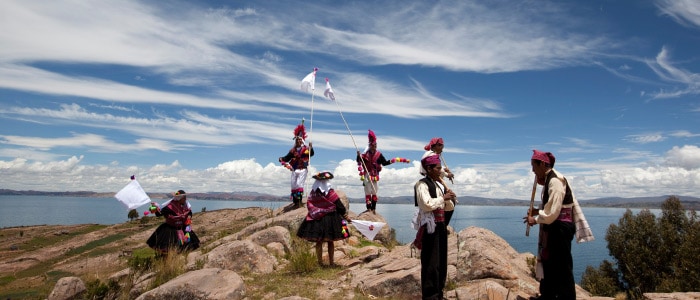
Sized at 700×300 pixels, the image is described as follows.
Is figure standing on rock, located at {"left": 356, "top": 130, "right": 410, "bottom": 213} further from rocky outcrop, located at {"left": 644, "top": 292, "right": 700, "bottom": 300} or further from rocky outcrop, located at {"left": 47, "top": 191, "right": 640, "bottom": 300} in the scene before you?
rocky outcrop, located at {"left": 644, "top": 292, "right": 700, "bottom": 300}

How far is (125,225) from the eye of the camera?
2931cm

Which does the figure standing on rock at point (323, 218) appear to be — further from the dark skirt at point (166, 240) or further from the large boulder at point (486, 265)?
the dark skirt at point (166, 240)

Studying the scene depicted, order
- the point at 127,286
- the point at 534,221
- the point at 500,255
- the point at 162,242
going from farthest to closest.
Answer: the point at 162,242, the point at 127,286, the point at 500,255, the point at 534,221

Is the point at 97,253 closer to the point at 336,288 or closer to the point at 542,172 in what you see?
the point at 336,288

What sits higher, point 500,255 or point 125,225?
point 500,255

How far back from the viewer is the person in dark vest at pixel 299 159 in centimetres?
1560

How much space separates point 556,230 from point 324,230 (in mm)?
5634

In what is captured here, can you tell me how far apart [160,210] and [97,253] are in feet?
40.0

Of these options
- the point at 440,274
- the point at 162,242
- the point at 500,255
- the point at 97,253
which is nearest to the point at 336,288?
the point at 440,274

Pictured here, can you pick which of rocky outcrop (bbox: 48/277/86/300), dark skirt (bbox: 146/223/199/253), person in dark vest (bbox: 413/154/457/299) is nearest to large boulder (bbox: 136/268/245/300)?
dark skirt (bbox: 146/223/199/253)

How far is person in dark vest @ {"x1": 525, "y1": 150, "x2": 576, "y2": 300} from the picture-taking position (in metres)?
6.03

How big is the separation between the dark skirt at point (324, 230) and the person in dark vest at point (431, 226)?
11.8 feet

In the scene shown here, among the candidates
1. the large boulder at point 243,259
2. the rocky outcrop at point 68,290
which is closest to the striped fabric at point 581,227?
the large boulder at point 243,259

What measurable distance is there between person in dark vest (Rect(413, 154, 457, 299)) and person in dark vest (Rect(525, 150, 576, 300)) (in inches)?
55.7
